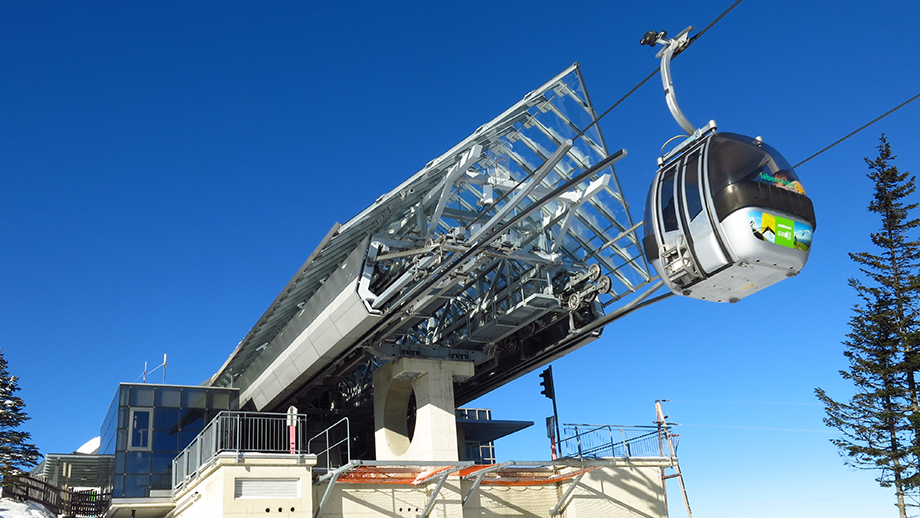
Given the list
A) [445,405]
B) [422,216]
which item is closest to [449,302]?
[445,405]

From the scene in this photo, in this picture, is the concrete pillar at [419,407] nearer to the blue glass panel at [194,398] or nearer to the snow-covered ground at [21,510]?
the blue glass panel at [194,398]

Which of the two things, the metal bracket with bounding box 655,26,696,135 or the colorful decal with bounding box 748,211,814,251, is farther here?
the metal bracket with bounding box 655,26,696,135

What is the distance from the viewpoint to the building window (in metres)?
27.5

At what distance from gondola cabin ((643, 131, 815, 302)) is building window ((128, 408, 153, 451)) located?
69.2 feet

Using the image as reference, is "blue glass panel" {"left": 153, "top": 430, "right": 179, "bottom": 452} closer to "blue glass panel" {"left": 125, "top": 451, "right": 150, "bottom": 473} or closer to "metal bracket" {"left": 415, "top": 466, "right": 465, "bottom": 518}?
"blue glass panel" {"left": 125, "top": 451, "right": 150, "bottom": 473}

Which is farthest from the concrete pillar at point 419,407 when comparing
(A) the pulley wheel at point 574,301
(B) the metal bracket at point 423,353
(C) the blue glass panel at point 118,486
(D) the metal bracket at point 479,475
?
(C) the blue glass panel at point 118,486

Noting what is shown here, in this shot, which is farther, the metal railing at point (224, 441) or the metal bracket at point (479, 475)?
the metal bracket at point (479, 475)

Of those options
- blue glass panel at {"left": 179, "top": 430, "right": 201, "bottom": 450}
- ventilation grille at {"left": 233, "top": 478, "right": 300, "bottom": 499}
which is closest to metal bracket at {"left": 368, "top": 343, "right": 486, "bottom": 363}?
ventilation grille at {"left": 233, "top": 478, "right": 300, "bottom": 499}

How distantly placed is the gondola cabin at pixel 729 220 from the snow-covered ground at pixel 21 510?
3288 cm

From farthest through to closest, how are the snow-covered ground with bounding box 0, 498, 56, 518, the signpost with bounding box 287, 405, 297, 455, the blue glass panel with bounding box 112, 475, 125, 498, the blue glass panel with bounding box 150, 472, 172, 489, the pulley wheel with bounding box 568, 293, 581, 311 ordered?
the snow-covered ground with bounding box 0, 498, 56, 518 → the blue glass panel with bounding box 150, 472, 172, 489 → the blue glass panel with bounding box 112, 475, 125, 498 → the pulley wheel with bounding box 568, 293, 581, 311 → the signpost with bounding box 287, 405, 297, 455

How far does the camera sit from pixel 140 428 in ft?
91.1

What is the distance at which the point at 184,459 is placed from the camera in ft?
82.7

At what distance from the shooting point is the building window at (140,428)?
27.5 m

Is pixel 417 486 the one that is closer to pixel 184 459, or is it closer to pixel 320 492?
pixel 320 492
